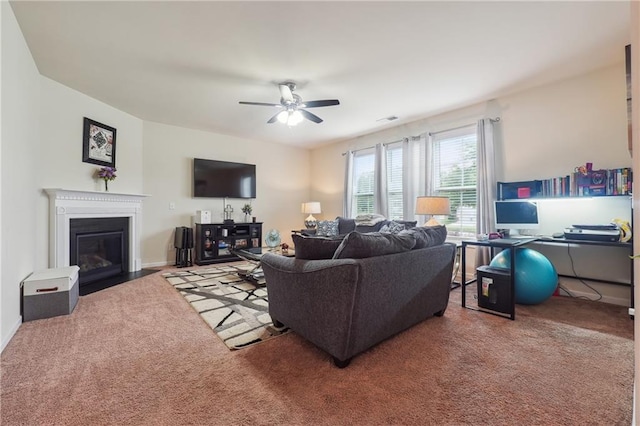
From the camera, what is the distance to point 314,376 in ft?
5.31

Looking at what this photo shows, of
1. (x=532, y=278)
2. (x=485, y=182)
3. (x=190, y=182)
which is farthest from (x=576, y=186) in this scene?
(x=190, y=182)

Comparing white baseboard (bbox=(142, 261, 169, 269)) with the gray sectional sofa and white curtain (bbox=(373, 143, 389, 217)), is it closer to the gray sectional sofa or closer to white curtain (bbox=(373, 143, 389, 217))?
the gray sectional sofa

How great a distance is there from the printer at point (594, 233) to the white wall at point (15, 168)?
4.91 meters

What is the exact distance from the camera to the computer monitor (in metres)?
3.13

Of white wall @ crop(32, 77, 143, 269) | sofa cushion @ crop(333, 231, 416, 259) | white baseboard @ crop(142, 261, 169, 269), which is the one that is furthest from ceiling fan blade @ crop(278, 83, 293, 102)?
white baseboard @ crop(142, 261, 169, 269)

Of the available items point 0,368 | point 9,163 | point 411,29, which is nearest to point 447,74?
point 411,29

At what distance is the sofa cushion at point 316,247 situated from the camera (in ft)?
6.20

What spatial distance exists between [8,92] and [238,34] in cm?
179

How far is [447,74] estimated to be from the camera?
3.04 metres

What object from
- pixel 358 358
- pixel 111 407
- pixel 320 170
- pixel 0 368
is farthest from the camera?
pixel 320 170

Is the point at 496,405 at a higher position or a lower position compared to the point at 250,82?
lower

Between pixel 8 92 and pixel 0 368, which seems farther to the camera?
pixel 8 92

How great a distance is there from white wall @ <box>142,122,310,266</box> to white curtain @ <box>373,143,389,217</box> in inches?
87.0

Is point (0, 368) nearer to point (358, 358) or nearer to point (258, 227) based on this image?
point (358, 358)
